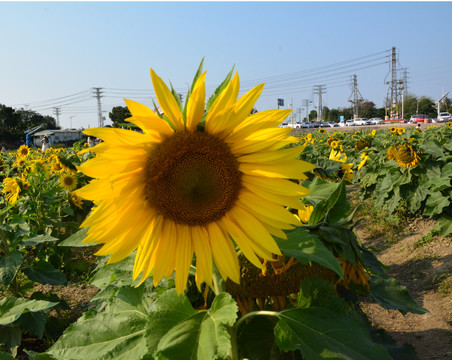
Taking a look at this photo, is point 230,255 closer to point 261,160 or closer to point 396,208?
point 261,160

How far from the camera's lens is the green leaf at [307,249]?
1.15 m

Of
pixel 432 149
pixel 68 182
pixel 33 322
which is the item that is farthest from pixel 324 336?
Result: pixel 432 149

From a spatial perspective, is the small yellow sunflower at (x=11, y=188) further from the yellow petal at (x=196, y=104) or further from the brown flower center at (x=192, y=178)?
the yellow petal at (x=196, y=104)

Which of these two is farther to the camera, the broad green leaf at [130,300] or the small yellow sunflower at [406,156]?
the small yellow sunflower at [406,156]

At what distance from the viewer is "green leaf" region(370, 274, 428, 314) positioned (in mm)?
1564

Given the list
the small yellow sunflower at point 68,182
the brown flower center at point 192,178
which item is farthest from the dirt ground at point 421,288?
the small yellow sunflower at point 68,182

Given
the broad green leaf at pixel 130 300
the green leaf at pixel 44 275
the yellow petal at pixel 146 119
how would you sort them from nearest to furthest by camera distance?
the yellow petal at pixel 146 119, the broad green leaf at pixel 130 300, the green leaf at pixel 44 275

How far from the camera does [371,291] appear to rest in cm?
161

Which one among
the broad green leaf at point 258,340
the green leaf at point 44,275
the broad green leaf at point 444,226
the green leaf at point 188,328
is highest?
the green leaf at point 188,328

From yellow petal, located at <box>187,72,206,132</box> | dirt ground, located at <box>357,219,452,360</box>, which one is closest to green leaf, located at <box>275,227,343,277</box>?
yellow petal, located at <box>187,72,206,132</box>

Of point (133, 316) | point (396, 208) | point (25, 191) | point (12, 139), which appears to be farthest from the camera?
point (12, 139)

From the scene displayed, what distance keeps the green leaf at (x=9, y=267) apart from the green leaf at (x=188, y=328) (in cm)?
210

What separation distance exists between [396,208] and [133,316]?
20.3 feet

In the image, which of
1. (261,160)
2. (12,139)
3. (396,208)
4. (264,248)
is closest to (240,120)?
(261,160)
